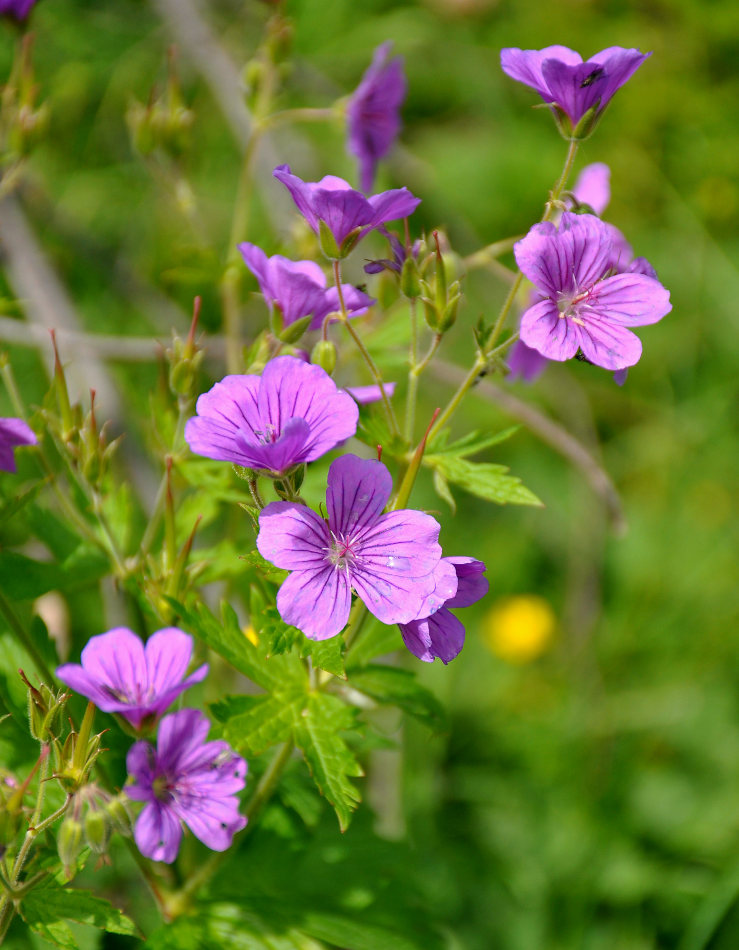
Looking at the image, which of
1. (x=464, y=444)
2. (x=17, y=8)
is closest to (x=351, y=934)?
(x=464, y=444)

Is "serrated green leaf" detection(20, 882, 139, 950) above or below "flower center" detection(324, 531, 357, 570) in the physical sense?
below

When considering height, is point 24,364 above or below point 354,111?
below

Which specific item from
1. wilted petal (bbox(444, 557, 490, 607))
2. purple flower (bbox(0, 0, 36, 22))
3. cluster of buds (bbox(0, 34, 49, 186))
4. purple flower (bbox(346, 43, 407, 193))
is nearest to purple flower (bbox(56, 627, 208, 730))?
wilted petal (bbox(444, 557, 490, 607))

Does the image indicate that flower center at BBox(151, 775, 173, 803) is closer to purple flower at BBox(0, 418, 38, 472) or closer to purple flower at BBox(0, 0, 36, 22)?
purple flower at BBox(0, 418, 38, 472)

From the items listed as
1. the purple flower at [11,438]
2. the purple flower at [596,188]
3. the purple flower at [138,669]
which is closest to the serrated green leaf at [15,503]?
the purple flower at [11,438]

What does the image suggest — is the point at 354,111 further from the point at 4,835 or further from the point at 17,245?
the point at 4,835

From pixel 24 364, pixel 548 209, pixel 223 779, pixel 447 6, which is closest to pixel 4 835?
pixel 223 779

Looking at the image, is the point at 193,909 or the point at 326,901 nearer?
the point at 193,909
